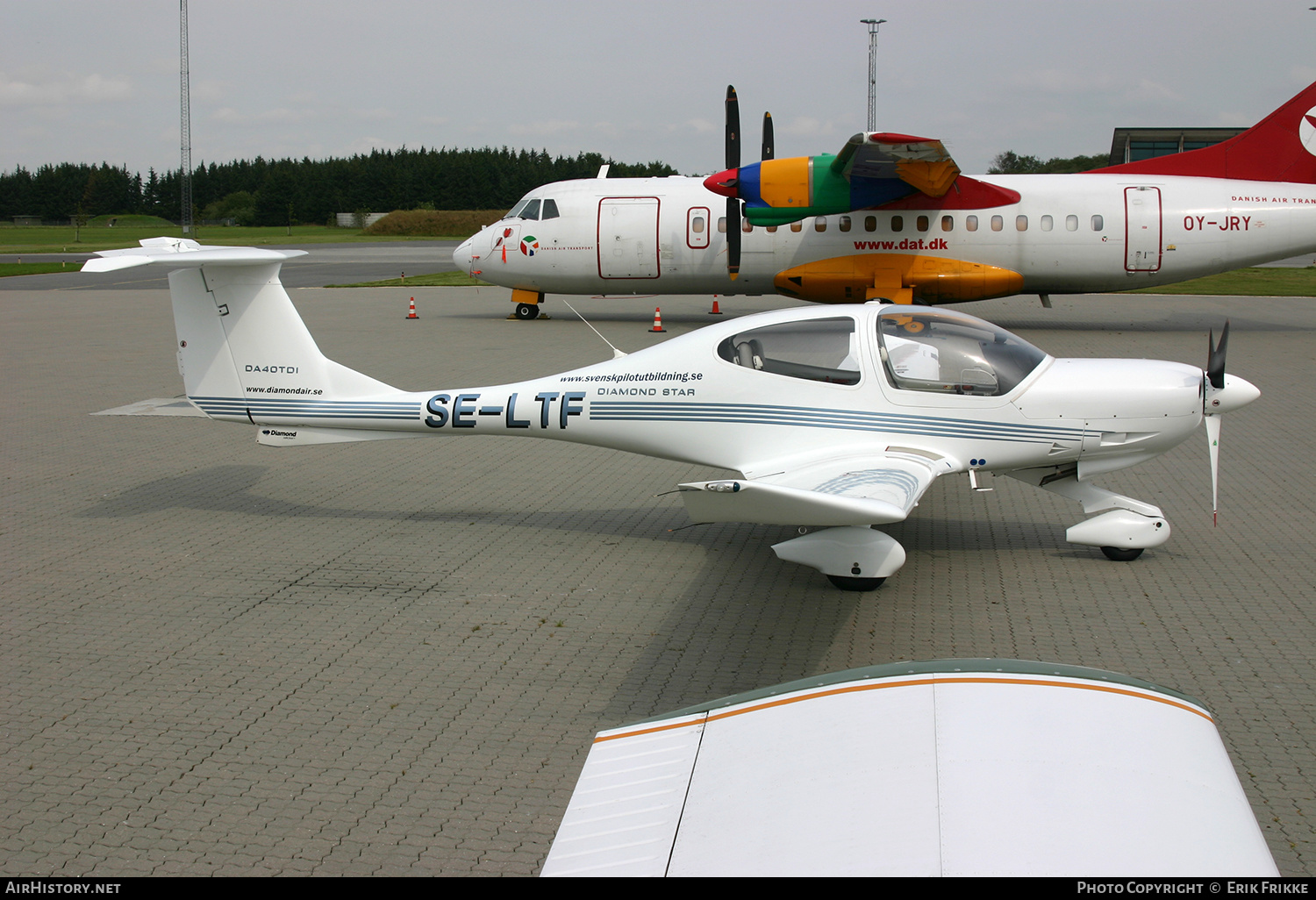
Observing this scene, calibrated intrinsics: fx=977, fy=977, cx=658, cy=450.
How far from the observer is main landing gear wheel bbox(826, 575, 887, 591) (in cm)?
707

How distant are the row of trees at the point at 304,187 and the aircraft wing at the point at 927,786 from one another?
332ft

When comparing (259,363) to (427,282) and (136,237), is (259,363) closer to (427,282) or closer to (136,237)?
(427,282)

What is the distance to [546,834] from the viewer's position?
429cm

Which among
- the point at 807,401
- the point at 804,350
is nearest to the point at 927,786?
the point at 807,401

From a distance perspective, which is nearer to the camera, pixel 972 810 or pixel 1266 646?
pixel 972 810

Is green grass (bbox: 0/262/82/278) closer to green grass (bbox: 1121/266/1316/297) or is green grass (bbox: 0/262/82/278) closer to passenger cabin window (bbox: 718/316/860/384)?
passenger cabin window (bbox: 718/316/860/384)

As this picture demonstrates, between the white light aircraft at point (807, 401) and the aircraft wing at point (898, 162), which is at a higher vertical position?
the aircraft wing at point (898, 162)

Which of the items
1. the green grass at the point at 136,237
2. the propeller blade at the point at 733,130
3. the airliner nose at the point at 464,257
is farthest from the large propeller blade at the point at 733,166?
the green grass at the point at 136,237

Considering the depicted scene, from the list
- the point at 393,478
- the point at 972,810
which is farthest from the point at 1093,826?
the point at 393,478

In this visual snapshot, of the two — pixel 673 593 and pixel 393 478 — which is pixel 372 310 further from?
pixel 673 593

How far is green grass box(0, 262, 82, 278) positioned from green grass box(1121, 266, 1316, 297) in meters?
43.0

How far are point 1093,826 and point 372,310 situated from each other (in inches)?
1057

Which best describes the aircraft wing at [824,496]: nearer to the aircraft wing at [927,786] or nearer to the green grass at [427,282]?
the aircraft wing at [927,786]

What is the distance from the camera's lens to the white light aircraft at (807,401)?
7352 mm
